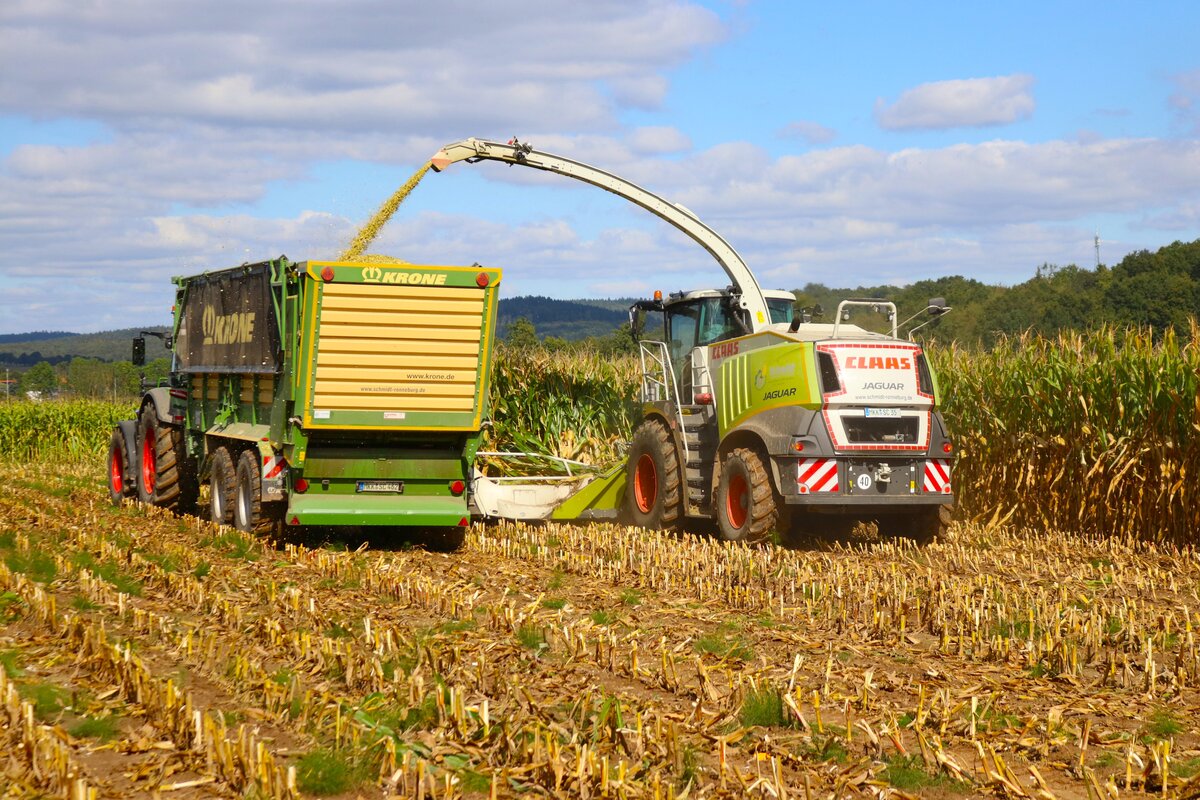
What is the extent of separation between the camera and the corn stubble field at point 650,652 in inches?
201

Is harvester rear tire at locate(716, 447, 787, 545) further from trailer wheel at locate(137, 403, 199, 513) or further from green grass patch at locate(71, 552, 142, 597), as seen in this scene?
trailer wheel at locate(137, 403, 199, 513)

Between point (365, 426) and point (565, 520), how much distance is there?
3762 mm

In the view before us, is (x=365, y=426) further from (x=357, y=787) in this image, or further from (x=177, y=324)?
(x=357, y=787)

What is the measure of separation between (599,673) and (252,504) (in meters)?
6.28

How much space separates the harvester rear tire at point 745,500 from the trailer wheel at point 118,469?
8.02 metres

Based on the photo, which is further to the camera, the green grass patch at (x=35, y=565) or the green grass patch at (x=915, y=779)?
the green grass patch at (x=35, y=565)

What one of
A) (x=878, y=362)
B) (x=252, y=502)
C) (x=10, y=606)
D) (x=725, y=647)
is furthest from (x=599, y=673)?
(x=252, y=502)

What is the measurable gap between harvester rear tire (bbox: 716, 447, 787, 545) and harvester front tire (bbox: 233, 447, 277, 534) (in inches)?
169

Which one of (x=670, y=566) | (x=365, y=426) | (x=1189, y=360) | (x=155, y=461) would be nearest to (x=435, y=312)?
(x=365, y=426)

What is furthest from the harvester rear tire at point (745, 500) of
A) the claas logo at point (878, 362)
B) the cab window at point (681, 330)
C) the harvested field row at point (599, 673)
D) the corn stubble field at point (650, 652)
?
the cab window at point (681, 330)

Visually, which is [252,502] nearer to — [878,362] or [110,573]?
[110,573]

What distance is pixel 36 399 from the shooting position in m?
29.1

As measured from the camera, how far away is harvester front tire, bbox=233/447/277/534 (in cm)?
1215

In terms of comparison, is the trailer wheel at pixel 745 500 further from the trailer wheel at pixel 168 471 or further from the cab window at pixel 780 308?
the trailer wheel at pixel 168 471
